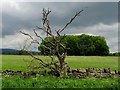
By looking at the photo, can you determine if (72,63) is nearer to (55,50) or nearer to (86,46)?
(55,50)

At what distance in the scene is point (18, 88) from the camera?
21484mm

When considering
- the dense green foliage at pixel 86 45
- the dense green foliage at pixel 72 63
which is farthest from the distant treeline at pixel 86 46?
the dense green foliage at pixel 72 63

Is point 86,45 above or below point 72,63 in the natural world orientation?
above

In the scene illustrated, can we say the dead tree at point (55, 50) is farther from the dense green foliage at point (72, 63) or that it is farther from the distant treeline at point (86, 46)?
the distant treeline at point (86, 46)

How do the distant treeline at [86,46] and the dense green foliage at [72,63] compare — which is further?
the distant treeline at [86,46]

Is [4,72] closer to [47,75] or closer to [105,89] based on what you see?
[47,75]

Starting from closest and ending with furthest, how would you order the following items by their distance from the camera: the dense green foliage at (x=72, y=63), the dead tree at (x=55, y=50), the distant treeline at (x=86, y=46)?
the dead tree at (x=55, y=50) < the dense green foliage at (x=72, y=63) < the distant treeline at (x=86, y=46)

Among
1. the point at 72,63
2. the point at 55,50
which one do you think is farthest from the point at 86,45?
the point at 55,50

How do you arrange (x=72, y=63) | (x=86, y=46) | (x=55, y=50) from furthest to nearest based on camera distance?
(x=86, y=46) < (x=72, y=63) < (x=55, y=50)

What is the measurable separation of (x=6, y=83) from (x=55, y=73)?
23.9 feet

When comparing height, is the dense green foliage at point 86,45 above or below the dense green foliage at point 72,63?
above

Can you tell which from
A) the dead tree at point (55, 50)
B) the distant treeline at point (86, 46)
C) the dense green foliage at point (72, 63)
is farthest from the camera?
the distant treeline at point (86, 46)

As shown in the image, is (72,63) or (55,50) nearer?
(55,50)

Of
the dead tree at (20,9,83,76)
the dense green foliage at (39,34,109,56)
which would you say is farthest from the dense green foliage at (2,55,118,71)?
the dense green foliage at (39,34,109,56)
